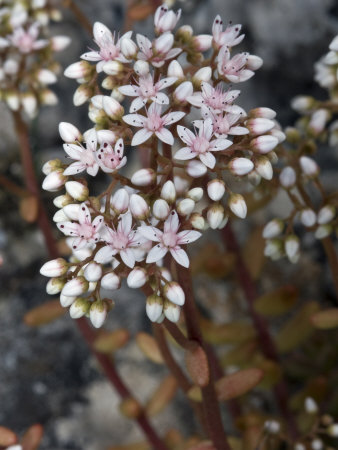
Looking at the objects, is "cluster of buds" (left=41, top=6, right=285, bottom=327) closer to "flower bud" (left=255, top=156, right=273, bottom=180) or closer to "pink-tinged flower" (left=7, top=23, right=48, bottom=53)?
"flower bud" (left=255, top=156, right=273, bottom=180)

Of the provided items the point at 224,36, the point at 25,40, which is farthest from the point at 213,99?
the point at 25,40

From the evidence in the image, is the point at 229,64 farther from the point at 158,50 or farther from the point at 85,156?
the point at 85,156

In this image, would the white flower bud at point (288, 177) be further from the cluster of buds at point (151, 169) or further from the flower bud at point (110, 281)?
the flower bud at point (110, 281)

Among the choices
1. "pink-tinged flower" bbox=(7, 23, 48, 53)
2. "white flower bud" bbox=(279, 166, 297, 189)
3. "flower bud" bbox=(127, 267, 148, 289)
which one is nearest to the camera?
"flower bud" bbox=(127, 267, 148, 289)

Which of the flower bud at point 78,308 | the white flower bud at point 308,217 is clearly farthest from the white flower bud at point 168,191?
the white flower bud at point 308,217

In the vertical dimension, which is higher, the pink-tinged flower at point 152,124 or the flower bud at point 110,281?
the pink-tinged flower at point 152,124

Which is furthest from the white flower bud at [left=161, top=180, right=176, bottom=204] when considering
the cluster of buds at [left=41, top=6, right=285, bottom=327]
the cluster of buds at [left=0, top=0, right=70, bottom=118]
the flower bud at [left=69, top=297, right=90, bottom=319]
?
the cluster of buds at [left=0, top=0, right=70, bottom=118]
